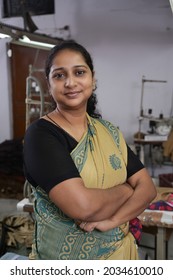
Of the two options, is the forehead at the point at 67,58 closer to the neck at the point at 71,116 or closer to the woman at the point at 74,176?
the woman at the point at 74,176

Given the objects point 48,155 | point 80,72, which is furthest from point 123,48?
point 48,155

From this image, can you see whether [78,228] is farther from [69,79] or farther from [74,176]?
[69,79]

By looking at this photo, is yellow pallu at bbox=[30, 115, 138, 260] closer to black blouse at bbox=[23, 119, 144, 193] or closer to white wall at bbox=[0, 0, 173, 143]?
black blouse at bbox=[23, 119, 144, 193]

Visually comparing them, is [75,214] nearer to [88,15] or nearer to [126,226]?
[126,226]

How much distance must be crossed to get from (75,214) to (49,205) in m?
0.09

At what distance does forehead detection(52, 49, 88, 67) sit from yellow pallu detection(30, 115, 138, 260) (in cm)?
20

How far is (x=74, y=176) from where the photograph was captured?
77 centimetres

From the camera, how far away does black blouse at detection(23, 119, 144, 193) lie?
0.77 meters

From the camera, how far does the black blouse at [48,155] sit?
769 millimetres

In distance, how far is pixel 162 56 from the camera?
3.98 m

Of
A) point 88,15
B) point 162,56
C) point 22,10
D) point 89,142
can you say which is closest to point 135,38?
point 162,56

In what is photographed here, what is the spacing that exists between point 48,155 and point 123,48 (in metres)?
3.62

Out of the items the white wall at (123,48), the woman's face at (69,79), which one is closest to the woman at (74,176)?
the woman's face at (69,79)

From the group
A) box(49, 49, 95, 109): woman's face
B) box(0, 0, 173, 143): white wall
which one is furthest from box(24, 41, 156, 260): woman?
box(0, 0, 173, 143): white wall
